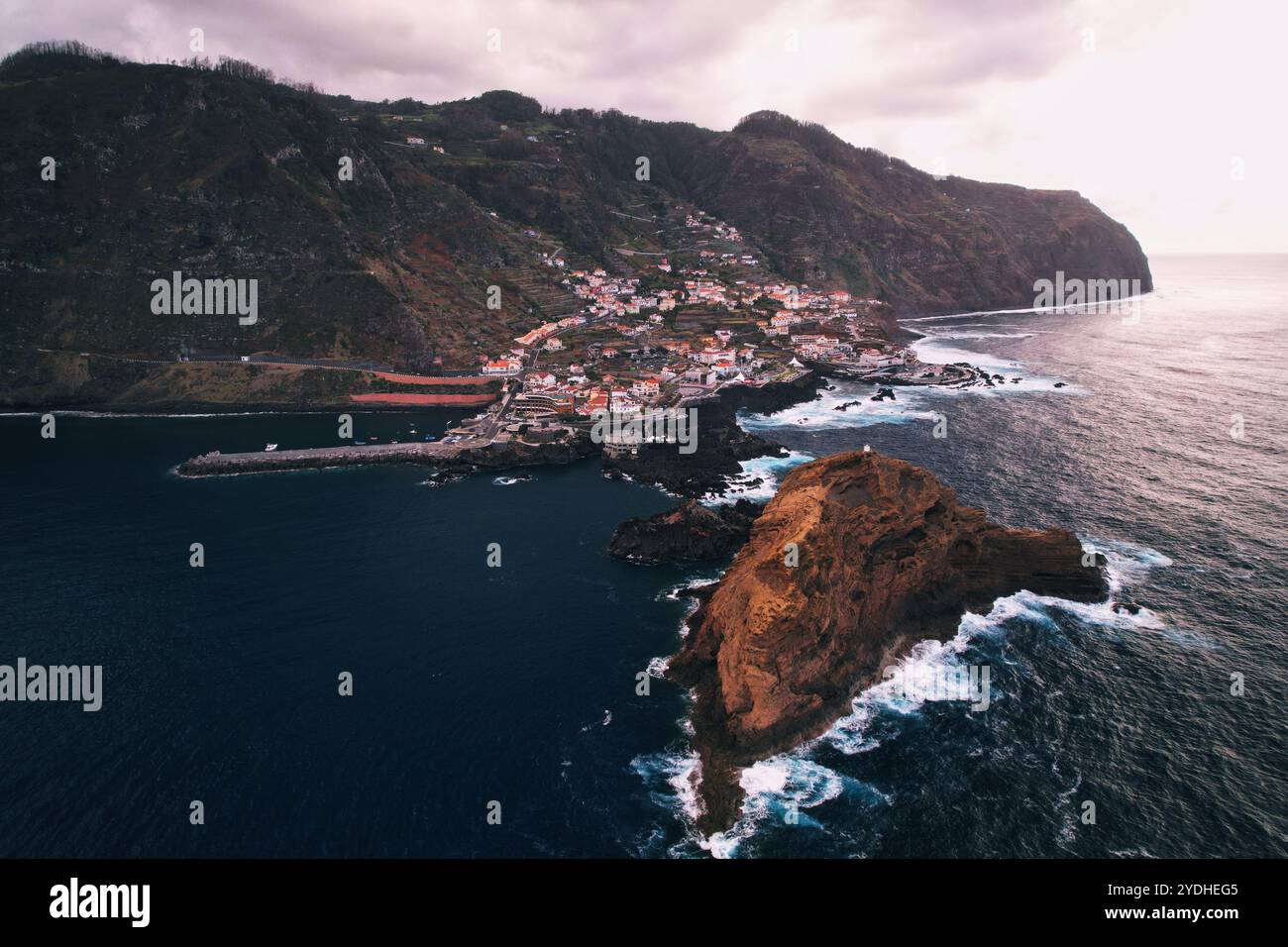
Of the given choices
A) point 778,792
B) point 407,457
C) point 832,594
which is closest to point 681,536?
point 832,594

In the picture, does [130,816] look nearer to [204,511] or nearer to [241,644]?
[241,644]

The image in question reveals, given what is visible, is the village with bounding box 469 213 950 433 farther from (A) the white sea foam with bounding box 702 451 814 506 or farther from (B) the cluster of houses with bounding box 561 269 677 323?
(A) the white sea foam with bounding box 702 451 814 506

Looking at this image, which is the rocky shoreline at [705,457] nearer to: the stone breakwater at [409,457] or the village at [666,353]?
the stone breakwater at [409,457]
